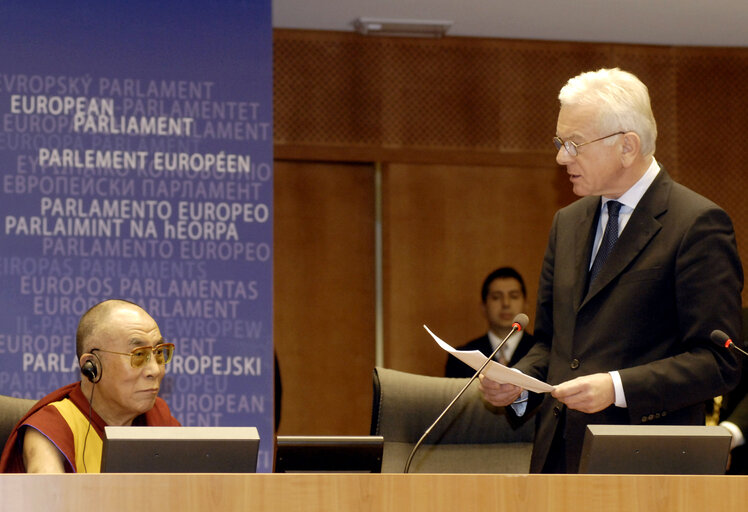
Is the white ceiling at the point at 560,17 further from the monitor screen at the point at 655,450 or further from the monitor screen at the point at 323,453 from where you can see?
the monitor screen at the point at 655,450

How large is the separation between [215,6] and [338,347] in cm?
225

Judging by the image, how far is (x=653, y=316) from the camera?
246 cm

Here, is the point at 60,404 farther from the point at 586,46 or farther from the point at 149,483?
the point at 586,46

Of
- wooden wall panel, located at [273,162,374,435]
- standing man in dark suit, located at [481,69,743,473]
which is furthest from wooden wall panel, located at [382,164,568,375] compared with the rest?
standing man in dark suit, located at [481,69,743,473]

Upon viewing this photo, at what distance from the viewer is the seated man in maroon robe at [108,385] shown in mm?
2600

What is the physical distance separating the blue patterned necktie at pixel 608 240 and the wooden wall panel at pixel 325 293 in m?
3.54

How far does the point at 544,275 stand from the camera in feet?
9.02

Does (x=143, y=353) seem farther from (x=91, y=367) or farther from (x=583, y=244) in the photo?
(x=583, y=244)

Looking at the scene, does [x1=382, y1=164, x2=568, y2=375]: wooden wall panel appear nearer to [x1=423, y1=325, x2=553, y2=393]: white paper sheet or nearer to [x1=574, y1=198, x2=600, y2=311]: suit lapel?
[x1=574, y1=198, x2=600, y2=311]: suit lapel

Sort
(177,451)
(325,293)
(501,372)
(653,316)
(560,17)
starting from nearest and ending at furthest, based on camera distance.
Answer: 1. (177,451)
2. (501,372)
3. (653,316)
4. (560,17)
5. (325,293)

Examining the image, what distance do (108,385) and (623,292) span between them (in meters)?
1.25

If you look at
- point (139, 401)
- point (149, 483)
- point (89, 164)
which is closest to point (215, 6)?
point (89, 164)

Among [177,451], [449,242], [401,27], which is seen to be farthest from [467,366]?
[177,451]

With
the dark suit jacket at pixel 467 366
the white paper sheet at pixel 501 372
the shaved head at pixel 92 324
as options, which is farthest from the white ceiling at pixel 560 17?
the white paper sheet at pixel 501 372
